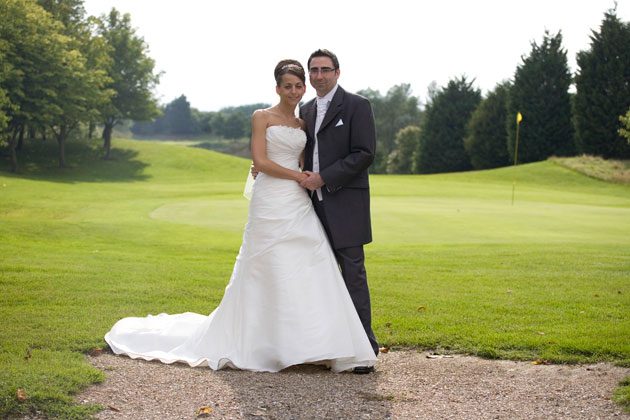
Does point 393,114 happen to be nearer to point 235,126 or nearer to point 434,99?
point 434,99

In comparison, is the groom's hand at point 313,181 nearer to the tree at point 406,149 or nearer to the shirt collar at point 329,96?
Result: the shirt collar at point 329,96

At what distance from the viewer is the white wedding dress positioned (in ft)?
16.1

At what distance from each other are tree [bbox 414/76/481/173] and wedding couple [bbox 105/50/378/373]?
5549 cm

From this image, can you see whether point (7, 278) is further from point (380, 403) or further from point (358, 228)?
point (380, 403)

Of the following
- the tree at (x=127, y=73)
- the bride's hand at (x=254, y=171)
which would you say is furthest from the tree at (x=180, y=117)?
the bride's hand at (x=254, y=171)

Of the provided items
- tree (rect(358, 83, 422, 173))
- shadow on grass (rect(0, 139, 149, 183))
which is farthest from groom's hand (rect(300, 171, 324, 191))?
tree (rect(358, 83, 422, 173))

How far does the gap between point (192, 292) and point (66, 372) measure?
11.7ft

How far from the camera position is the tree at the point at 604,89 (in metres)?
45.1

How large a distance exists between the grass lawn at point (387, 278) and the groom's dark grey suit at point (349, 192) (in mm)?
907

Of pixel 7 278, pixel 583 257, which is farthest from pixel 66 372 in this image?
pixel 583 257

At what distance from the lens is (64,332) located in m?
5.64

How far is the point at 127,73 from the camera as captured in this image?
50.3 metres

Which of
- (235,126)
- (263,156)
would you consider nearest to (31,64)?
(263,156)

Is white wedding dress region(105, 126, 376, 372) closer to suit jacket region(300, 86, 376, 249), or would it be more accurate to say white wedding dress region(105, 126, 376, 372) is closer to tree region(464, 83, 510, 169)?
suit jacket region(300, 86, 376, 249)
